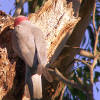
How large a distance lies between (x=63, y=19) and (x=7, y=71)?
982mm

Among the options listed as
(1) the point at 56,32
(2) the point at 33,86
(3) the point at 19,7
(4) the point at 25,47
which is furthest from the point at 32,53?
(3) the point at 19,7

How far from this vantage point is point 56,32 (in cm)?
357

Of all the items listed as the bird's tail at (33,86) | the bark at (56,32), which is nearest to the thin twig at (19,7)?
the bark at (56,32)

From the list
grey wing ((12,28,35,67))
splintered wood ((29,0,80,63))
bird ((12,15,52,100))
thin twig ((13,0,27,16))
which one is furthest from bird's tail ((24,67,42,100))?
thin twig ((13,0,27,16))

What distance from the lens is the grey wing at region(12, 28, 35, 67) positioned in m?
3.15

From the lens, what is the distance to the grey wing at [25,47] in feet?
10.3

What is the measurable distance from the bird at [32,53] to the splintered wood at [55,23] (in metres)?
0.19

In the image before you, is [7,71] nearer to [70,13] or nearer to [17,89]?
[17,89]

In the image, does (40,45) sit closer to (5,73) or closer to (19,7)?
(5,73)

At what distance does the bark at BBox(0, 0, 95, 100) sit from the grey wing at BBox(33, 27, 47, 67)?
0.19 metres

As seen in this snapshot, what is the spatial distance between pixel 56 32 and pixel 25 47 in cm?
52

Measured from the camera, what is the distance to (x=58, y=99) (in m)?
3.68

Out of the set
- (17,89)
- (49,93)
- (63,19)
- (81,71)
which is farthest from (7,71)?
(81,71)

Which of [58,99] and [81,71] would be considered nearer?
[58,99]
